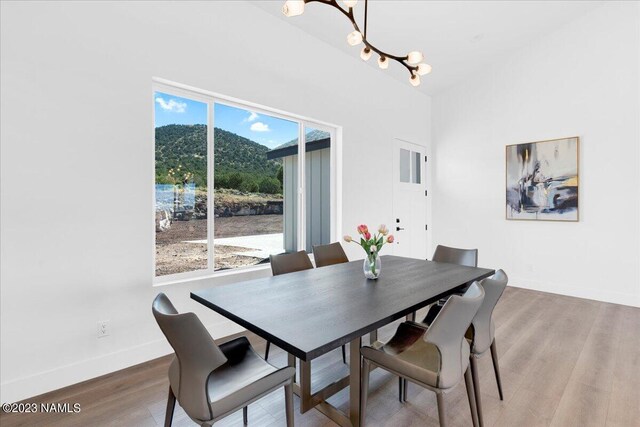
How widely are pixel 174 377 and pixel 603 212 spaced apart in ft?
17.6

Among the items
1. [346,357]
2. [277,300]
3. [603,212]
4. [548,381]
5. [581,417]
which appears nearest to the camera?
[277,300]

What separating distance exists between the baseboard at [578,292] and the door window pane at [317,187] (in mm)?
3229

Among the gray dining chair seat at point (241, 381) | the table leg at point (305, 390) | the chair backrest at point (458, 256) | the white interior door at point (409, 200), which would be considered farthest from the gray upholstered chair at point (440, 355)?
the white interior door at point (409, 200)

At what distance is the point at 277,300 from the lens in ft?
5.92

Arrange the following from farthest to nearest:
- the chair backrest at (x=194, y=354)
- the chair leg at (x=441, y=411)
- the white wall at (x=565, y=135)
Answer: the white wall at (x=565, y=135) → the chair leg at (x=441, y=411) → the chair backrest at (x=194, y=354)

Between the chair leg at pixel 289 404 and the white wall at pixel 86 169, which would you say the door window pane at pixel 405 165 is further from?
the chair leg at pixel 289 404

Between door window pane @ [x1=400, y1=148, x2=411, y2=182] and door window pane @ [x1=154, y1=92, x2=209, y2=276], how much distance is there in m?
3.38

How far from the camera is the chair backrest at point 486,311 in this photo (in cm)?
174

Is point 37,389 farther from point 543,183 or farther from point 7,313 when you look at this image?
point 543,183

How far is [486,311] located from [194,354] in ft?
5.08

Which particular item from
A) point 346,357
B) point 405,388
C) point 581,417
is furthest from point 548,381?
point 346,357

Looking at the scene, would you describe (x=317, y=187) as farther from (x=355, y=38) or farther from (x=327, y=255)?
(x=355, y=38)

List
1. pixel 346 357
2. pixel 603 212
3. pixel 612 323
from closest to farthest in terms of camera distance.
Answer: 1. pixel 346 357
2. pixel 612 323
3. pixel 603 212

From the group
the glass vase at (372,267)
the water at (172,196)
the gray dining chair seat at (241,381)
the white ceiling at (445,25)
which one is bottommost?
the gray dining chair seat at (241,381)
